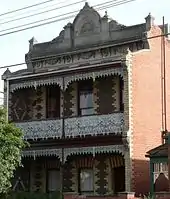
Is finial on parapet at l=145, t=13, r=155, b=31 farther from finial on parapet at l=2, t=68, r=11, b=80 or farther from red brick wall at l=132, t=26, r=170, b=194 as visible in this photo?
finial on parapet at l=2, t=68, r=11, b=80

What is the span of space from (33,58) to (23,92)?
2340 millimetres

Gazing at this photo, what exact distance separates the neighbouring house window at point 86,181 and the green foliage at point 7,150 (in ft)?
17.7

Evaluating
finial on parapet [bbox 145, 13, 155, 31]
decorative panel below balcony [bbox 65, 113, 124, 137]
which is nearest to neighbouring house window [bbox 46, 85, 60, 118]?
decorative panel below balcony [bbox 65, 113, 124, 137]

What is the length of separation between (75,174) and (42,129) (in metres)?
3.06

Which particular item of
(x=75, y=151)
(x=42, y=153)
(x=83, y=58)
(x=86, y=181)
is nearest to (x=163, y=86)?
(x=83, y=58)

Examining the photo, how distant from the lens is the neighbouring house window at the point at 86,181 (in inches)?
1324

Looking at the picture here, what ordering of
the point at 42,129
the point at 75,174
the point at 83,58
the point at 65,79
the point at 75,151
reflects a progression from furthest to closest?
1. the point at 83,58
2. the point at 75,174
3. the point at 42,129
4. the point at 65,79
5. the point at 75,151

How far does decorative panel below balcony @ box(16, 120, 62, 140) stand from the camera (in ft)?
109

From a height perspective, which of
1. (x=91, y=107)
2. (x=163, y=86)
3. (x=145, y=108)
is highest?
(x=163, y=86)

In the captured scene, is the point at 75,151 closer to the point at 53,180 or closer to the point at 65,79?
the point at 53,180

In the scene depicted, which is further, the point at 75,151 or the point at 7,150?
the point at 75,151

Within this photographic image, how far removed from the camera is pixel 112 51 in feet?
113

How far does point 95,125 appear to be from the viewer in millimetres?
31703

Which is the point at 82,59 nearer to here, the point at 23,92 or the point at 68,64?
the point at 68,64
